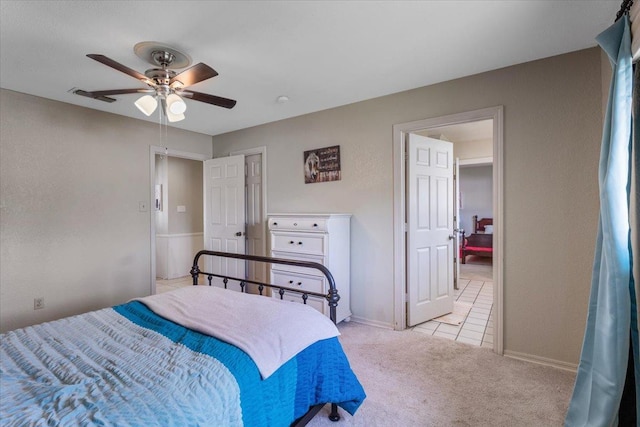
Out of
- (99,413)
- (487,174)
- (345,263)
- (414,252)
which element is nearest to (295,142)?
(345,263)

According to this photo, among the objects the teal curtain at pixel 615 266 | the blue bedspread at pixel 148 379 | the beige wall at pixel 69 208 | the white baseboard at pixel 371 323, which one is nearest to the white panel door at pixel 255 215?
the beige wall at pixel 69 208

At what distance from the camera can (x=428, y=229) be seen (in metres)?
3.31

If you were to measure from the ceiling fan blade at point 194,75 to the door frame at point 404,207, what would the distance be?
1.87 m

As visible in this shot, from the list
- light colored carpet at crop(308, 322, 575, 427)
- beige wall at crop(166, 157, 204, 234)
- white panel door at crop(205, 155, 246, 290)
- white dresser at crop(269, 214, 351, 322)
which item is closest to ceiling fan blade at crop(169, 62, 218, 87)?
white dresser at crop(269, 214, 351, 322)

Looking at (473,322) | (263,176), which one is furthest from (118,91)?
(473,322)

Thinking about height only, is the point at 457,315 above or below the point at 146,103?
below

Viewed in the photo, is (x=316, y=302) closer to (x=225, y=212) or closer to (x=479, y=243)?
(x=225, y=212)

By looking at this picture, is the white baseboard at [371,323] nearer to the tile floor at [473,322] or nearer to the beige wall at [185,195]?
the tile floor at [473,322]

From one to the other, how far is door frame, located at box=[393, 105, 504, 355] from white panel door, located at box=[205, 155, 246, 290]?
210cm

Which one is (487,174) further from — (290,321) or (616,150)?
(290,321)

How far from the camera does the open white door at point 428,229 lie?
10.3 feet

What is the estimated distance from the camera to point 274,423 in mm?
1215

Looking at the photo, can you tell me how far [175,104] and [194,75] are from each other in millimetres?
235

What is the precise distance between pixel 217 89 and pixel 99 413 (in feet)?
8.98
